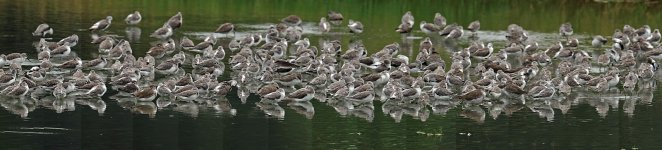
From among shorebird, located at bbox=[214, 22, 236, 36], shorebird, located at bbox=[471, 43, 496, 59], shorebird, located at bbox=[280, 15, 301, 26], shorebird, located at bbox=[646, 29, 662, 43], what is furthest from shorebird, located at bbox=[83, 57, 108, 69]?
shorebird, located at bbox=[646, 29, 662, 43]

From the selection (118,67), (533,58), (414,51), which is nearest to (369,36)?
(414,51)

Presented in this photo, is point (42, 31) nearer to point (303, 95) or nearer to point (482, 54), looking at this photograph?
point (482, 54)

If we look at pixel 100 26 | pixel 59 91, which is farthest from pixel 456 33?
pixel 59 91

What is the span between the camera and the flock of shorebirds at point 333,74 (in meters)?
30.4

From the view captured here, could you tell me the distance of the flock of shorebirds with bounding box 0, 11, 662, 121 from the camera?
30.4 metres

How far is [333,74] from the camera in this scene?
33.7 meters

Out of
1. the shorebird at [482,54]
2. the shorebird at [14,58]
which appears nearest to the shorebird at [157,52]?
the shorebird at [14,58]

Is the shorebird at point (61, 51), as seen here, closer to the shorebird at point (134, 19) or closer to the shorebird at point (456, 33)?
the shorebird at point (134, 19)

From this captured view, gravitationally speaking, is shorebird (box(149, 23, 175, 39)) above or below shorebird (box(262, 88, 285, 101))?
above

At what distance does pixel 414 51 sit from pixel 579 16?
50.9ft

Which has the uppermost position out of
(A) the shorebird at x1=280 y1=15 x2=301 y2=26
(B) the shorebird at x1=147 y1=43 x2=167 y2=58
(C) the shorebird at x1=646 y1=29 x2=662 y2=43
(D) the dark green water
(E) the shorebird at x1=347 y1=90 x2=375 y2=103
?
(A) the shorebird at x1=280 y1=15 x2=301 y2=26

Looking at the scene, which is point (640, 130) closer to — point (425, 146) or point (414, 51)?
point (425, 146)

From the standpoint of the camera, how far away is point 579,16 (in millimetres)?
56094

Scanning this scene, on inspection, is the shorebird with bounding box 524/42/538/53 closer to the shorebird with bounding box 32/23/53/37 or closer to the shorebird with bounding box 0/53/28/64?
the shorebird with bounding box 32/23/53/37
